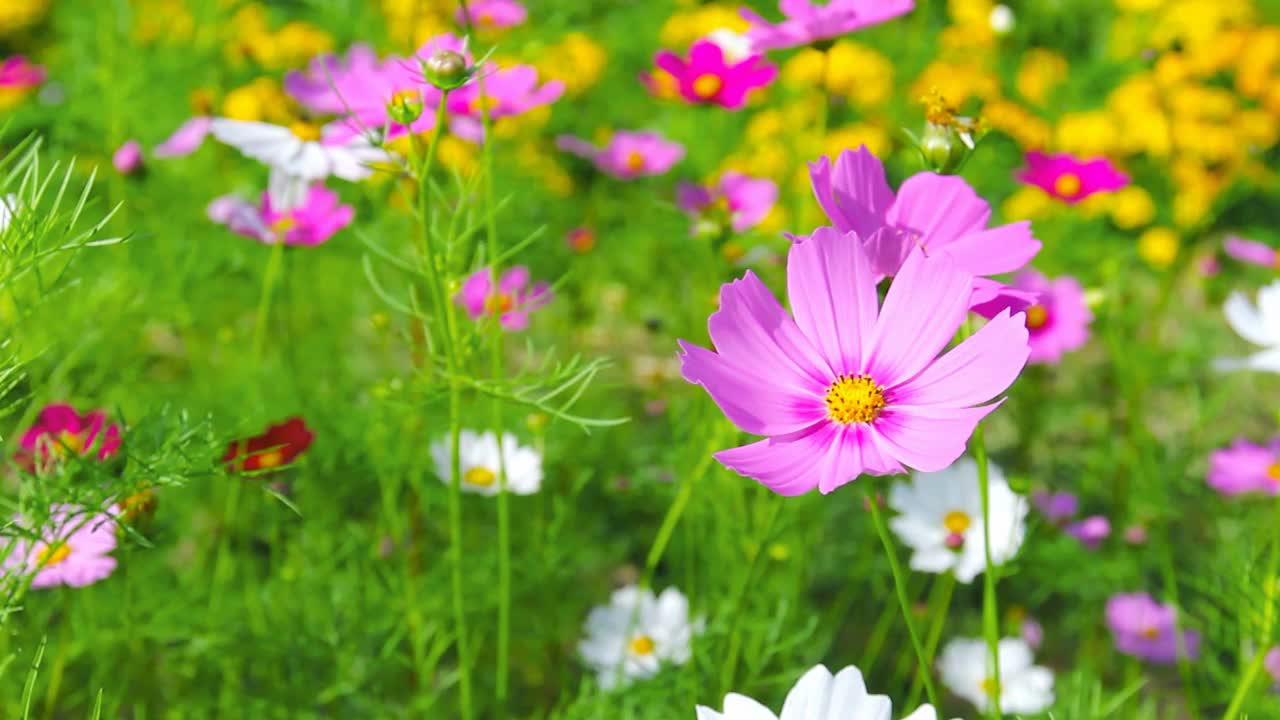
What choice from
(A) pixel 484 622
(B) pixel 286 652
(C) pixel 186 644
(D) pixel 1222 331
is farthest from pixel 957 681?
(D) pixel 1222 331

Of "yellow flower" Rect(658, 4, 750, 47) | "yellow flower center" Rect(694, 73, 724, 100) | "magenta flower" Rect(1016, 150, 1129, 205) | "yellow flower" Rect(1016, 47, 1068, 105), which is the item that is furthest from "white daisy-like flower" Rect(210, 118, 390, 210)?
"yellow flower" Rect(1016, 47, 1068, 105)

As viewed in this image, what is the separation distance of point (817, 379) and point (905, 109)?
1.85 m

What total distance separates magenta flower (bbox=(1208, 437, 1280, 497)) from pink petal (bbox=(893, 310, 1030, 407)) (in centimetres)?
88

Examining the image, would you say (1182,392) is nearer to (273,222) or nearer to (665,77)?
(665,77)

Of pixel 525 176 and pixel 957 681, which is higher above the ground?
pixel 525 176

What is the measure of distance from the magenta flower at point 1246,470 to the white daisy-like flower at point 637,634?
25.3 inches

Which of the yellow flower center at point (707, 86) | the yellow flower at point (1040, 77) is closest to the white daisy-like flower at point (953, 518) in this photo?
the yellow flower center at point (707, 86)

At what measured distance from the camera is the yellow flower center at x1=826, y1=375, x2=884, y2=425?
0.63m

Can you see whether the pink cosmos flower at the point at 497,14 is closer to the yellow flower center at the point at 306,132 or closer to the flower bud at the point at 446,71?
the yellow flower center at the point at 306,132

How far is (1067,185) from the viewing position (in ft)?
4.19

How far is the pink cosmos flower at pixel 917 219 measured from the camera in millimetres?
649

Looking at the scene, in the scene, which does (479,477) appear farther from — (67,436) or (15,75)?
(15,75)

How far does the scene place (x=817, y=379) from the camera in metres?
0.65

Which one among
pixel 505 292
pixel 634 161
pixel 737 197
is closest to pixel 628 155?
pixel 634 161
